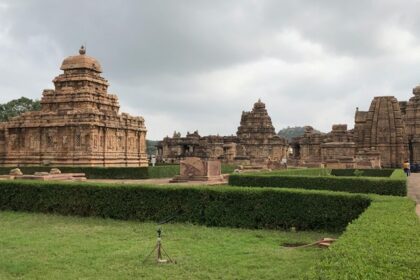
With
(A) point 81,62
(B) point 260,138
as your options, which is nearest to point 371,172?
(A) point 81,62

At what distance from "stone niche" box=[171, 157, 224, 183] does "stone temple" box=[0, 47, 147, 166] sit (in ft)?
41.9

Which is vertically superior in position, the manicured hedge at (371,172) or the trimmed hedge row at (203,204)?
the manicured hedge at (371,172)

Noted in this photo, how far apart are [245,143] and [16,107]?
112ft

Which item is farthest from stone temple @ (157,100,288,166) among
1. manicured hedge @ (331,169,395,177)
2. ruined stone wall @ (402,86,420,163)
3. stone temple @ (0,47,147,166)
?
manicured hedge @ (331,169,395,177)

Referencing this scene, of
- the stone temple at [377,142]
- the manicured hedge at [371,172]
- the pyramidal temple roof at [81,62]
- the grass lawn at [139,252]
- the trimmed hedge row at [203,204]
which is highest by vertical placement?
the pyramidal temple roof at [81,62]

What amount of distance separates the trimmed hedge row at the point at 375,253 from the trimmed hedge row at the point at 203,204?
12.0 ft

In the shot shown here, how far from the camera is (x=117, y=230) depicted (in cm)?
1086

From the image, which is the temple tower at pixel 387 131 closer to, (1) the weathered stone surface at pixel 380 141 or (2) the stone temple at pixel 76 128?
(1) the weathered stone surface at pixel 380 141

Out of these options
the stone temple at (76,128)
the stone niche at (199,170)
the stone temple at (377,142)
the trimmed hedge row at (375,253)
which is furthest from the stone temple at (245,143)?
the trimmed hedge row at (375,253)

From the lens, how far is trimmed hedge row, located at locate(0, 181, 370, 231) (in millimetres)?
10664

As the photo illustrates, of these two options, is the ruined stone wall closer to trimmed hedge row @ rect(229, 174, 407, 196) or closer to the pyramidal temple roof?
trimmed hedge row @ rect(229, 174, 407, 196)

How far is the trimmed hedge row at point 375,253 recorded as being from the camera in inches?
162

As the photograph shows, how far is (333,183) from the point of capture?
613 inches

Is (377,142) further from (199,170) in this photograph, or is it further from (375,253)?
(375,253)
